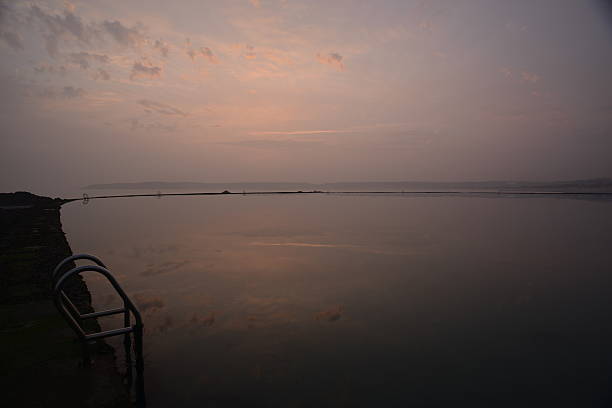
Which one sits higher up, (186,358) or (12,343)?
(12,343)

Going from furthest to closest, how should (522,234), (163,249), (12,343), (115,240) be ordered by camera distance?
1. (522,234)
2. (115,240)
3. (163,249)
4. (12,343)

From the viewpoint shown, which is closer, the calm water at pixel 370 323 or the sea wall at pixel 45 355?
the sea wall at pixel 45 355

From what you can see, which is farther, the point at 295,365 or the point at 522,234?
the point at 522,234

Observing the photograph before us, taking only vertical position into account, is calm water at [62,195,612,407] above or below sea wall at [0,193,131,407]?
below

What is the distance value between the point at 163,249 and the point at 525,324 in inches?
699

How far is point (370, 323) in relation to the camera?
9711 mm

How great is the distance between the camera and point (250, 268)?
15.8m

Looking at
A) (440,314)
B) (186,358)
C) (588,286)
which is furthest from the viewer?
(588,286)

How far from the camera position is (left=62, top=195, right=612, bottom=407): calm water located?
6.66 m

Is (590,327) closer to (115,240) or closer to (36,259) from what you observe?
(36,259)

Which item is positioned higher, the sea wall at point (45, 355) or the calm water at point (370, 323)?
the sea wall at point (45, 355)

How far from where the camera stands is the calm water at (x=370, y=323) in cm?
666

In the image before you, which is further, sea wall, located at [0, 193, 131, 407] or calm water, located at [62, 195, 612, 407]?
calm water, located at [62, 195, 612, 407]

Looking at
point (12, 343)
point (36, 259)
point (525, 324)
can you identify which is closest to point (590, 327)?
point (525, 324)
